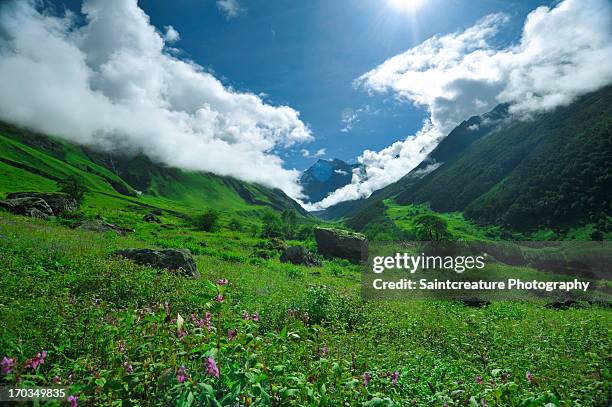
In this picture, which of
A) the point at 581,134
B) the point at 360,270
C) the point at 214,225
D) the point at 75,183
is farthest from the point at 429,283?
the point at 581,134

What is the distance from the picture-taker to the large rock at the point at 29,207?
108ft

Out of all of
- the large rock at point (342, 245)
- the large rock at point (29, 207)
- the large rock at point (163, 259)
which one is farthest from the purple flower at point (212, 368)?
the large rock at point (342, 245)

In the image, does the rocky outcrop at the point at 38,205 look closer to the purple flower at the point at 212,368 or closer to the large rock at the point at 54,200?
the large rock at the point at 54,200

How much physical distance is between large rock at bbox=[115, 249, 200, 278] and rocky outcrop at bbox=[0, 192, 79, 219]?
81.5 feet

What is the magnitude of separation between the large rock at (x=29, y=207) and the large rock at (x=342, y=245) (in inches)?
1376

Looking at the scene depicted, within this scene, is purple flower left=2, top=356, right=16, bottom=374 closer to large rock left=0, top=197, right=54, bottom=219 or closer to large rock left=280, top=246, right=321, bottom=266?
large rock left=280, top=246, right=321, bottom=266

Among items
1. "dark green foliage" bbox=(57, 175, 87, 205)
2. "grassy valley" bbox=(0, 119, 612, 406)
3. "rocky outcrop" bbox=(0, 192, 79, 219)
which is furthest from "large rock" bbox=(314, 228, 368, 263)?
"dark green foliage" bbox=(57, 175, 87, 205)

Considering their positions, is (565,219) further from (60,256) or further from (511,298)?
(60,256)

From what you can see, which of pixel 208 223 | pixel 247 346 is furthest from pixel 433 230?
pixel 247 346

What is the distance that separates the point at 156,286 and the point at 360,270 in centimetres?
3245

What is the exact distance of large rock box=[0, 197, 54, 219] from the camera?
3291 centimetres

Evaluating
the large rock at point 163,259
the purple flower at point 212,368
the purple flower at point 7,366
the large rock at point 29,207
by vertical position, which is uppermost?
the large rock at point 29,207

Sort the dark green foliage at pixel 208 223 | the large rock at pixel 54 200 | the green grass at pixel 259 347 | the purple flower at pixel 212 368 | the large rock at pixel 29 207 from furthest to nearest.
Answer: the dark green foliage at pixel 208 223 → the large rock at pixel 54 200 → the large rock at pixel 29 207 → the green grass at pixel 259 347 → the purple flower at pixel 212 368

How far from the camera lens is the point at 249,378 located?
307 centimetres
